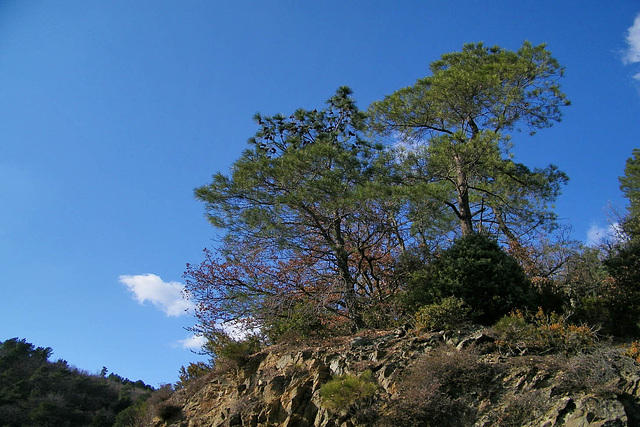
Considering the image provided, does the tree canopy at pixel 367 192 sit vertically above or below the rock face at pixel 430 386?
above

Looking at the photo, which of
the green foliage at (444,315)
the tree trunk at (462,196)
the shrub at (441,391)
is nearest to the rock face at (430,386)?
the shrub at (441,391)

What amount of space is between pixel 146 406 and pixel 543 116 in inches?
591

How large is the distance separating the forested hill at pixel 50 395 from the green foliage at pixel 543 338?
14.0 m

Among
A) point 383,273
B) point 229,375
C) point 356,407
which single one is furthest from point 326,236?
point 356,407

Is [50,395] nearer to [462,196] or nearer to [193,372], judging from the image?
[193,372]

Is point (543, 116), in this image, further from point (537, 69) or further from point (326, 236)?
point (326, 236)

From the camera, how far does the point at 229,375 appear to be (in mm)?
10891

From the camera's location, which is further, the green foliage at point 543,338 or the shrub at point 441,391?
the green foliage at point 543,338

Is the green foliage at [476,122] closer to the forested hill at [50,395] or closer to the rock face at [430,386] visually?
the rock face at [430,386]

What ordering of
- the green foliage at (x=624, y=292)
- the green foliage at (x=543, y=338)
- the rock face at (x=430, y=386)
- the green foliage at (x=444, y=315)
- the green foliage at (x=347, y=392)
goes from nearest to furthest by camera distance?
the rock face at (x=430, y=386) < the green foliage at (x=347, y=392) < the green foliage at (x=543, y=338) < the green foliage at (x=444, y=315) < the green foliage at (x=624, y=292)

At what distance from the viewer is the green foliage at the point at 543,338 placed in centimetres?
784

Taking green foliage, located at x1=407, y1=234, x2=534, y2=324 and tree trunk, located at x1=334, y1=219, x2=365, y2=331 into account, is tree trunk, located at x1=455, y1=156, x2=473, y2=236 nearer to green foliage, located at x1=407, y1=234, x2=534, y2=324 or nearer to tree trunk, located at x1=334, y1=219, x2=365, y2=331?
green foliage, located at x1=407, y1=234, x2=534, y2=324

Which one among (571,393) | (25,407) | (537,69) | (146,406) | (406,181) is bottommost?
(571,393)

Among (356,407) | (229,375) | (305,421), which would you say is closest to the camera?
(356,407)
